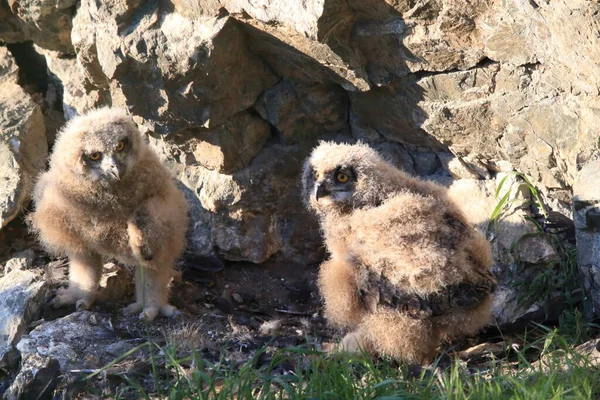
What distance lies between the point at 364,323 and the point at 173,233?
5.01 ft

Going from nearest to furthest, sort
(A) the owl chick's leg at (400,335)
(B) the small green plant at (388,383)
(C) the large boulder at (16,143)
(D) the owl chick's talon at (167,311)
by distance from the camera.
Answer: (B) the small green plant at (388,383), (A) the owl chick's leg at (400,335), (D) the owl chick's talon at (167,311), (C) the large boulder at (16,143)

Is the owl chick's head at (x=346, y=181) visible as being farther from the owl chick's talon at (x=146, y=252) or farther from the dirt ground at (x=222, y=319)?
the owl chick's talon at (x=146, y=252)

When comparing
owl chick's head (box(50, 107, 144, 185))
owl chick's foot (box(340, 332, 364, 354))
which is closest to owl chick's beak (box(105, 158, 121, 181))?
owl chick's head (box(50, 107, 144, 185))

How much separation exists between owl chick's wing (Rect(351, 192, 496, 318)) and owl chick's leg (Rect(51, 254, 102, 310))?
2.04 m

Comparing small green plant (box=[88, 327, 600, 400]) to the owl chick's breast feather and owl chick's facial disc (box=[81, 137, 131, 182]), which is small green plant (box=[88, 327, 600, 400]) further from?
owl chick's facial disc (box=[81, 137, 131, 182])

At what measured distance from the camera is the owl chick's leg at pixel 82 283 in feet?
18.3

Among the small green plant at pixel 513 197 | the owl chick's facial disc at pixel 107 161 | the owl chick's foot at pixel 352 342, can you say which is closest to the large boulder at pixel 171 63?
the owl chick's facial disc at pixel 107 161

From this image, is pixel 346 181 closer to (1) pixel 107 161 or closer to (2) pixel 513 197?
(2) pixel 513 197

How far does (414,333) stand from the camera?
4559mm

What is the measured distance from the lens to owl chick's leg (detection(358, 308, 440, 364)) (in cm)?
454

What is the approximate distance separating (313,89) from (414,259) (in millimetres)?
1988

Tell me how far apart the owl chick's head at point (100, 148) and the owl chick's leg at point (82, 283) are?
2.41 ft

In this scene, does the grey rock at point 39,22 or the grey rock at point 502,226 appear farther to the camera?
the grey rock at point 39,22

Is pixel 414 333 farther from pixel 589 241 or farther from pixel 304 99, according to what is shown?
A: pixel 304 99
